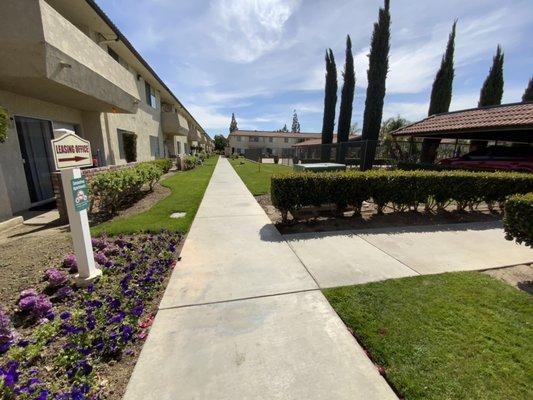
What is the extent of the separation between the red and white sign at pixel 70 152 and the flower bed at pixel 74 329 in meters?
1.55

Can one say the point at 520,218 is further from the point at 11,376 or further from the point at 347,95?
the point at 347,95

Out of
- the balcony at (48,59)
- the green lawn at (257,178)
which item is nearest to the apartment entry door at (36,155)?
the balcony at (48,59)

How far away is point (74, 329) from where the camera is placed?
8.60ft

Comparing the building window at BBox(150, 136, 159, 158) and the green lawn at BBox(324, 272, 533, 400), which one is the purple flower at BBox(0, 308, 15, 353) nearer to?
the green lawn at BBox(324, 272, 533, 400)

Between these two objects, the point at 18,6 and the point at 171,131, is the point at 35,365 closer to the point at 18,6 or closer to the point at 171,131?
the point at 18,6

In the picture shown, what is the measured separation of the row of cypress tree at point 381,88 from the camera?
1945 centimetres

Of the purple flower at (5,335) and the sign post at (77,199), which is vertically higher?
the sign post at (77,199)

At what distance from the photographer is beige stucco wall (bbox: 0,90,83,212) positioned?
23.1 ft

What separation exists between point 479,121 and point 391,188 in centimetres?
873

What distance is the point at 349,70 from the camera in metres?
27.1

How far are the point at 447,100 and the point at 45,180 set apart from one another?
95.6 feet

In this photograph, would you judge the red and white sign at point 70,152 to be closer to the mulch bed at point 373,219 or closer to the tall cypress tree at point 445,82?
the mulch bed at point 373,219

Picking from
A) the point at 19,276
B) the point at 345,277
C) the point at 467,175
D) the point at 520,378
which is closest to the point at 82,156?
the point at 19,276

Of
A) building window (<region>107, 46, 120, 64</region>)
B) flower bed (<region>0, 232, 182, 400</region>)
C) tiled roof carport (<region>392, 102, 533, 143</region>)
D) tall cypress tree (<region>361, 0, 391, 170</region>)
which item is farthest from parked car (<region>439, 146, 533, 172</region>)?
building window (<region>107, 46, 120, 64</region>)
